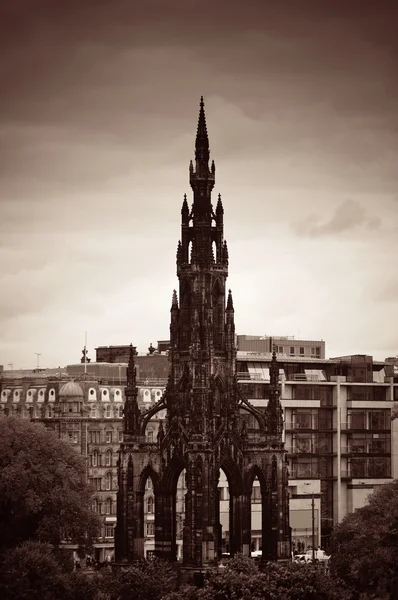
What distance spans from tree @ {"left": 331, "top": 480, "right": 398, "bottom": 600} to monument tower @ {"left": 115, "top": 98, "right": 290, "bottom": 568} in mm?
4912

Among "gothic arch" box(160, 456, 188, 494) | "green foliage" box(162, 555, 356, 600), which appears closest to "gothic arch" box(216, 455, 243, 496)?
"gothic arch" box(160, 456, 188, 494)

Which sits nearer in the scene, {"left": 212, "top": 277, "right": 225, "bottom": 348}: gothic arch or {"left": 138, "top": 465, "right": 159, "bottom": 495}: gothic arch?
{"left": 212, "top": 277, "right": 225, "bottom": 348}: gothic arch

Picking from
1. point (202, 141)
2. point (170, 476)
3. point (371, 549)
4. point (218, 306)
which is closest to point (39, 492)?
point (170, 476)

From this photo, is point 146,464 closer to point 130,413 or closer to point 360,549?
point 130,413

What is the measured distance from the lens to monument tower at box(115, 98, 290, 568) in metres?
147

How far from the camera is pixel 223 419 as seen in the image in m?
147

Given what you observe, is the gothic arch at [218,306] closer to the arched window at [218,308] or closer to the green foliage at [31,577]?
the arched window at [218,308]

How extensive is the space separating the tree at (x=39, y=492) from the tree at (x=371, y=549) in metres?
18.6

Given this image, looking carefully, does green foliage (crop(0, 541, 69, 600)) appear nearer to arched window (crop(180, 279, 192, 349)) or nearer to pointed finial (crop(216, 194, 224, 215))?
arched window (crop(180, 279, 192, 349))

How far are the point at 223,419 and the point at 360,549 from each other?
1376 cm

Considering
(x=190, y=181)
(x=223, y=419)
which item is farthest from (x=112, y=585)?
(x=190, y=181)

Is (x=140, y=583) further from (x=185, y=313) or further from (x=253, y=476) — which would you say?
(x=185, y=313)

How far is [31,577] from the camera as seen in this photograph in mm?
137375

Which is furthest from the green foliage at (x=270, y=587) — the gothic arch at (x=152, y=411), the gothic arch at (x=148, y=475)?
the gothic arch at (x=152, y=411)
